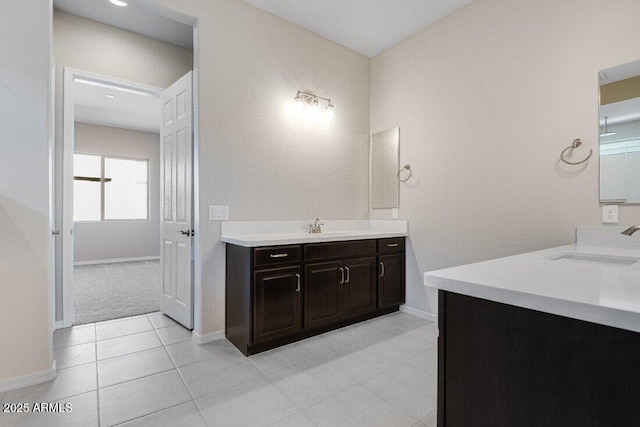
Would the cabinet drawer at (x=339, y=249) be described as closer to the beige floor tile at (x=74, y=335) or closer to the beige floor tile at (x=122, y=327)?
the beige floor tile at (x=122, y=327)

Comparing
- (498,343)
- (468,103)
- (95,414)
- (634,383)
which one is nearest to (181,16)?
(468,103)

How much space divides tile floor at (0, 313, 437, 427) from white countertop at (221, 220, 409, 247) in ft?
2.86

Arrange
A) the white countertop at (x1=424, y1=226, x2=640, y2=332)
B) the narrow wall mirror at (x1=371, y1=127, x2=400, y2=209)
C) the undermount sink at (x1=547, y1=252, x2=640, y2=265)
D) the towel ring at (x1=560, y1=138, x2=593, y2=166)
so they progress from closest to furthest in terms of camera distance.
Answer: the white countertop at (x1=424, y1=226, x2=640, y2=332) → the undermount sink at (x1=547, y1=252, x2=640, y2=265) → the towel ring at (x1=560, y1=138, x2=593, y2=166) → the narrow wall mirror at (x1=371, y1=127, x2=400, y2=209)

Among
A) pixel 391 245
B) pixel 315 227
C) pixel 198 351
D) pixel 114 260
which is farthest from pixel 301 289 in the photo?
pixel 114 260

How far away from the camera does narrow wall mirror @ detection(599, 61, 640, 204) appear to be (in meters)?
1.95

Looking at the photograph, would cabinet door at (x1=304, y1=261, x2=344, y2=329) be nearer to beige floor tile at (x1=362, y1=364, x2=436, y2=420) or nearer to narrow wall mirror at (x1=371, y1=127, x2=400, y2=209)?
beige floor tile at (x1=362, y1=364, x2=436, y2=420)

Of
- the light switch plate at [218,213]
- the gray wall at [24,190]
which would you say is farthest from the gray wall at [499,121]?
the gray wall at [24,190]

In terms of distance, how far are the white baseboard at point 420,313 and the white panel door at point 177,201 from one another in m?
2.21

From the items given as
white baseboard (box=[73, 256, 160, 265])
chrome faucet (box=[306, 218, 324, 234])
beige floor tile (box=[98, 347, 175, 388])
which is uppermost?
chrome faucet (box=[306, 218, 324, 234])

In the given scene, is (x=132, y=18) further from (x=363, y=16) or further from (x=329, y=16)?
(x=363, y=16)

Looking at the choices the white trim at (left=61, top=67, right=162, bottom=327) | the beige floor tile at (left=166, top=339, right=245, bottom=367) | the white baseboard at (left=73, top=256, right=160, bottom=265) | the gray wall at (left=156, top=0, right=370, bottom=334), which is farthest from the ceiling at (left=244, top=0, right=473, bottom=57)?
the white baseboard at (left=73, top=256, right=160, bottom=265)

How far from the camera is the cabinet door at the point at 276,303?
2.33m

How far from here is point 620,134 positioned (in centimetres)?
200

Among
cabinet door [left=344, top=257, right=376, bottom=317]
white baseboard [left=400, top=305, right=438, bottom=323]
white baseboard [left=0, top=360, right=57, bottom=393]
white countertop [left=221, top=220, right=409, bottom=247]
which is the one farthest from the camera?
white baseboard [left=400, top=305, right=438, bottom=323]
